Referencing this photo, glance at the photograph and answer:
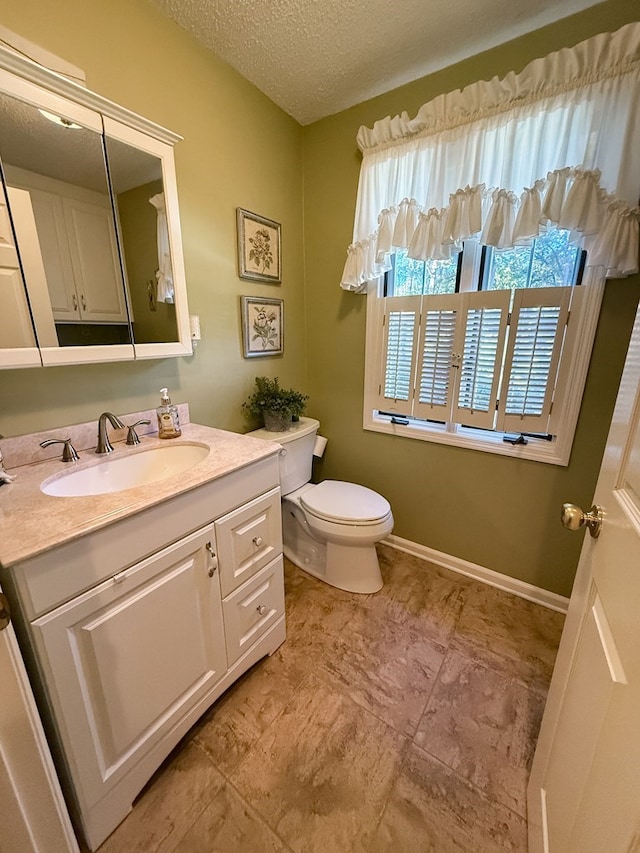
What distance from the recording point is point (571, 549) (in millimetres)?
1556

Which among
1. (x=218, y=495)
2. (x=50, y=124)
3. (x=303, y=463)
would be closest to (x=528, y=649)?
(x=303, y=463)

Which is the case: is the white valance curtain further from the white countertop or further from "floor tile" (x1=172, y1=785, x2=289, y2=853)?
"floor tile" (x1=172, y1=785, x2=289, y2=853)

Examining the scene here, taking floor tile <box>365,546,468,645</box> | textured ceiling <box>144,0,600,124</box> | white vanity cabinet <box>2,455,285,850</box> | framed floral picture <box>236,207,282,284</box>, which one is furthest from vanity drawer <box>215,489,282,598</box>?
Result: textured ceiling <box>144,0,600,124</box>

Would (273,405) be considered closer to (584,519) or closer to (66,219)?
(66,219)

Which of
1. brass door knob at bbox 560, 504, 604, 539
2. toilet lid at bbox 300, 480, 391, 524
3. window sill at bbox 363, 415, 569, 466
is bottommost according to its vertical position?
toilet lid at bbox 300, 480, 391, 524

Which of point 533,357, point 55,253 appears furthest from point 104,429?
point 533,357

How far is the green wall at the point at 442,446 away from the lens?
1.33m

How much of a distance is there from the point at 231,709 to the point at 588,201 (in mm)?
2166

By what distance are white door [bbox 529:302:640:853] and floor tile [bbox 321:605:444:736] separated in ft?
1.43

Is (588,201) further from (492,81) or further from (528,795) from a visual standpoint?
(528,795)

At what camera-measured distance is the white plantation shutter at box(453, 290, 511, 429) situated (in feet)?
4.92

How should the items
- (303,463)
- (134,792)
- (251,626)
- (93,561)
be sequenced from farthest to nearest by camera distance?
(303,463), (251,626), (134,792), (93,561)

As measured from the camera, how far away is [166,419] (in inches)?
51.8

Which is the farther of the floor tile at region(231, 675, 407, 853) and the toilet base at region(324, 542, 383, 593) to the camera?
the toilet base at region(324, 542, 383, 593)
